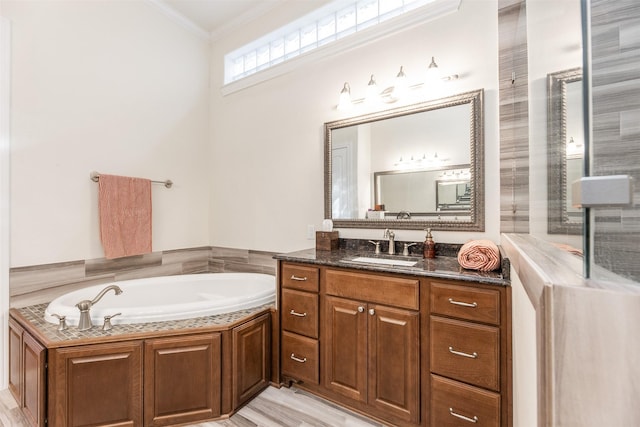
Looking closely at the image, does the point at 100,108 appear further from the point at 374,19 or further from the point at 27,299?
the point at 374,19

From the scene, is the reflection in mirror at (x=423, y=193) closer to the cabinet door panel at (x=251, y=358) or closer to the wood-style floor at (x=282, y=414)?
the cabinet door panel at (x=251, y=358)

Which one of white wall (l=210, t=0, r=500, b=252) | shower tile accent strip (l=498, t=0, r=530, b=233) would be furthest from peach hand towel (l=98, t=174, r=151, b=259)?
shower tile accent strip (l=498, t=0, r=530, b=233)

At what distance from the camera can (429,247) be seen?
A: 6.40 feet

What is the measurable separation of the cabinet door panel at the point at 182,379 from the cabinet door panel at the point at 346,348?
2.27 ft

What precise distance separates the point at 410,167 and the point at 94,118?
2.65 meters

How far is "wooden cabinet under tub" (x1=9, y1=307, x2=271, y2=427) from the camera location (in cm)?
152

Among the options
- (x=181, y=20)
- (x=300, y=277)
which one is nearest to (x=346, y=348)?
(x=300, y=277)

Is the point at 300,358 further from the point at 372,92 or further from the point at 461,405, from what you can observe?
the point at 372,92

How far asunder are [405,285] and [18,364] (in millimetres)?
2461

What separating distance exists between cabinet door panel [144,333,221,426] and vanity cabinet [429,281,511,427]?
4.15 feet

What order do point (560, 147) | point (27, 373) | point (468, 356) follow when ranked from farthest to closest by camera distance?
point (27, 373) → point (468, 356) → point (560, 147)

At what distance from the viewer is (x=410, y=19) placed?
83.0 inches

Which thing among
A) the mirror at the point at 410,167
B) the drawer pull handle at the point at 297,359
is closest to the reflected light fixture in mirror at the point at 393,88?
the mirror at the point at 410,167

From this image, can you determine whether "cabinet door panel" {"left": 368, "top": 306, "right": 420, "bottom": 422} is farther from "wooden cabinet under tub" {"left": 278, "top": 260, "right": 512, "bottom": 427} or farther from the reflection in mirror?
the reflection in mirror
